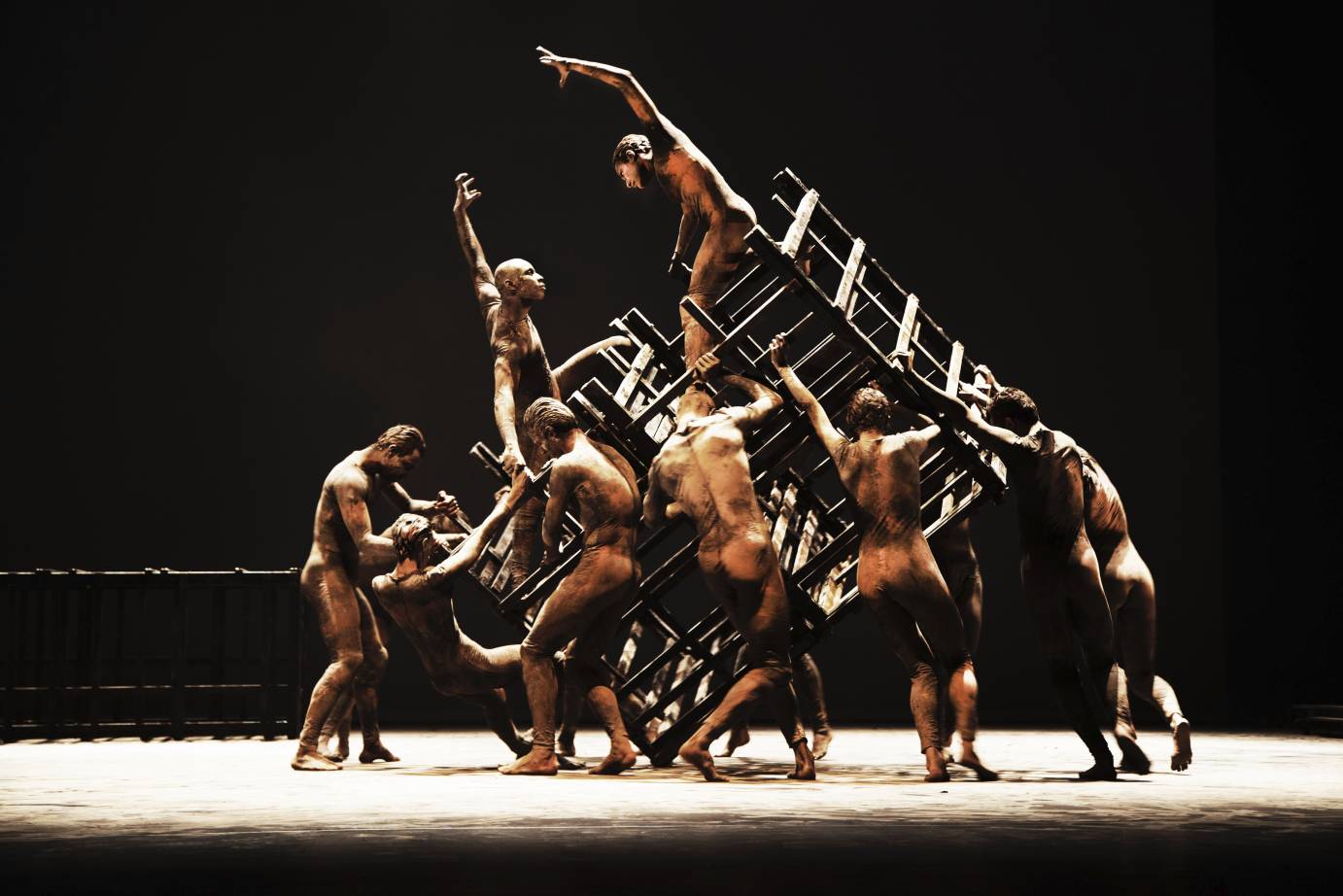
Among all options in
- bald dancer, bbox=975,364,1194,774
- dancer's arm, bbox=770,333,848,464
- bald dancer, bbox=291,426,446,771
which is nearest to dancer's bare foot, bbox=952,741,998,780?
bald dancer, bbox=975,364,1194,774

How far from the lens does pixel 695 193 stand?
8.32m

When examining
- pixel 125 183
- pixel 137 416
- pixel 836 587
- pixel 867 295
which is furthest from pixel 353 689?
pixel 125 183

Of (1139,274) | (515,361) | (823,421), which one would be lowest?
(823,421)

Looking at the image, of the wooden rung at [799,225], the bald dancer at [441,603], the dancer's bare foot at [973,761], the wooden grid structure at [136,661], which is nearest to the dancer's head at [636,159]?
the wooden rung at [799,225]

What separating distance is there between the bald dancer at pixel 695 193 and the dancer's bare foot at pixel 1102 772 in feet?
8.65

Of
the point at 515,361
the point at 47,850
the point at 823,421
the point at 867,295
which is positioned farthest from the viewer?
the point at 515,361

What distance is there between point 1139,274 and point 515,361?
6.17 metres

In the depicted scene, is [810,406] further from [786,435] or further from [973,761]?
[973,761]

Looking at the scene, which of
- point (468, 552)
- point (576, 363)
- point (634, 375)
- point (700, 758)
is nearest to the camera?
point (700, 758)

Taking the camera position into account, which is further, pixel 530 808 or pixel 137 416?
pixel 137 416

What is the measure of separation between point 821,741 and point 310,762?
106 inches

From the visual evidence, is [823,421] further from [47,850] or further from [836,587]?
[47,850]

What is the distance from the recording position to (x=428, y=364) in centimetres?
1277

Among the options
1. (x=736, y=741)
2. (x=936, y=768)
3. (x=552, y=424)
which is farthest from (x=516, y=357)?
(x=936, y=768)
